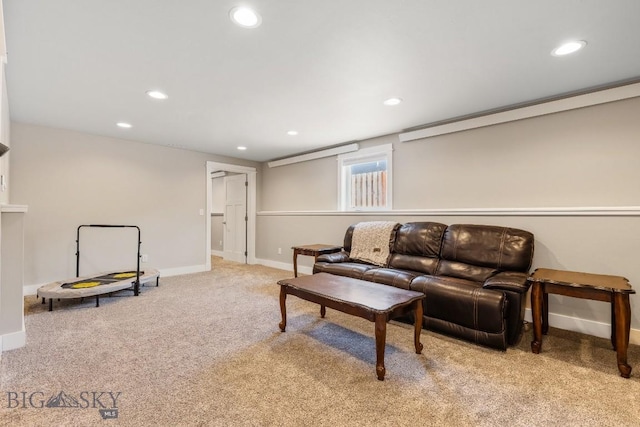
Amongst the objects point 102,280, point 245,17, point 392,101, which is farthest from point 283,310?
point 102,280

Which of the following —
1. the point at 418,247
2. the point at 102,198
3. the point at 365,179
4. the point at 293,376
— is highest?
the point at 365,179

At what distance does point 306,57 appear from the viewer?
2.21 m

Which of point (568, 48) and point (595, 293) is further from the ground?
point (568, 48)

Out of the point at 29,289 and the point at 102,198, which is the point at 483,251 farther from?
the point at 29,289

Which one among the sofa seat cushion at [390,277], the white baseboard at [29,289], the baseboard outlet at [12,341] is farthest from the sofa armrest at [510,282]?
the white baseboard at [29,289]

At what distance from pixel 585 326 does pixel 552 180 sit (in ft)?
4.69

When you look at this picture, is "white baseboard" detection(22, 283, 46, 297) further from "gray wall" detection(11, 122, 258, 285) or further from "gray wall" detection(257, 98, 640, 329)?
"gray wall" detection(257, 98, 640, 329)

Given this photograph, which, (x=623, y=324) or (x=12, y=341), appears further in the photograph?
(x=12, y=341)

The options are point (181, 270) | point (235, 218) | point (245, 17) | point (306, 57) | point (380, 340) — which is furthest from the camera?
point (235, 218)

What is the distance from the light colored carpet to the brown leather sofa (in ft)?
0.65

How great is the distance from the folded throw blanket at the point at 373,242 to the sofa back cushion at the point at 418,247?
0.38 feet

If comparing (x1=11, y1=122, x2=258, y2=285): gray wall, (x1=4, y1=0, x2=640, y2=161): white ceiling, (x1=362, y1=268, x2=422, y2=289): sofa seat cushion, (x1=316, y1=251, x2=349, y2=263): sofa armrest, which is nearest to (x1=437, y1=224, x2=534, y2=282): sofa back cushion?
(x1=362, y1=268, x2=422, y2=289): sofa seat cushion

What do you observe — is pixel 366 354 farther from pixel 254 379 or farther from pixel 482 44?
pixel 482 44

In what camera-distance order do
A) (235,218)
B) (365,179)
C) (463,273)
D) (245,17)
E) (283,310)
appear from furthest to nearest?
(235,218) < (365,179) < (463,273) < (283,310) < (245,17)
